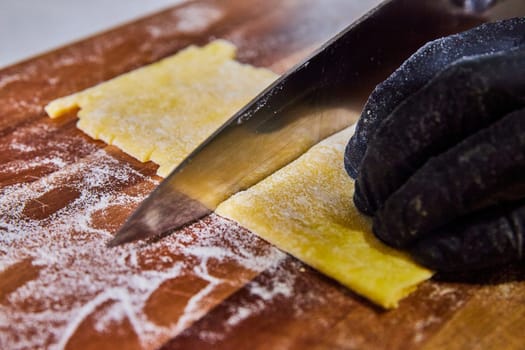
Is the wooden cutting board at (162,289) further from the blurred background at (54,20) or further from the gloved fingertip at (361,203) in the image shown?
the blurred background at (54,20)

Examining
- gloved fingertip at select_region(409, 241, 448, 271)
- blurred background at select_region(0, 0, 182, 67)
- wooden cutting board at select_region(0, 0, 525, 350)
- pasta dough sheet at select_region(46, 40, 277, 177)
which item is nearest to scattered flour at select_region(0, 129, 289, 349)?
wooden cutting board at select_region(0, 0, 525, 350)

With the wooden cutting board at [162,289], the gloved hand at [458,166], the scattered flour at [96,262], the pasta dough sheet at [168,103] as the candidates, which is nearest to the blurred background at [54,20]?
the pasta dough sheet at [168,103]

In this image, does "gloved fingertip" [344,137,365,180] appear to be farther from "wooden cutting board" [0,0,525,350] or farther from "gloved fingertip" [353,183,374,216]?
"wooden cutting board" [0,0,525,350]

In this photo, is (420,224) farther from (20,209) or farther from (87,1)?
(87,1)

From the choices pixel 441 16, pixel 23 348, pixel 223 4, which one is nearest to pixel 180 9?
pixel 223 4

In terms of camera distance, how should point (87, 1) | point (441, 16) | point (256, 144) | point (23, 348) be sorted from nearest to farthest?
point (23, 348), point (256, 144), point (441, 16), point (87, 1)

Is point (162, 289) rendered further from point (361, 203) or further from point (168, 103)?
point (168, 103)

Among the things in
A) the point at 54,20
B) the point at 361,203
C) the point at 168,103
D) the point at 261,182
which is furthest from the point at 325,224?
the point at 54,20
